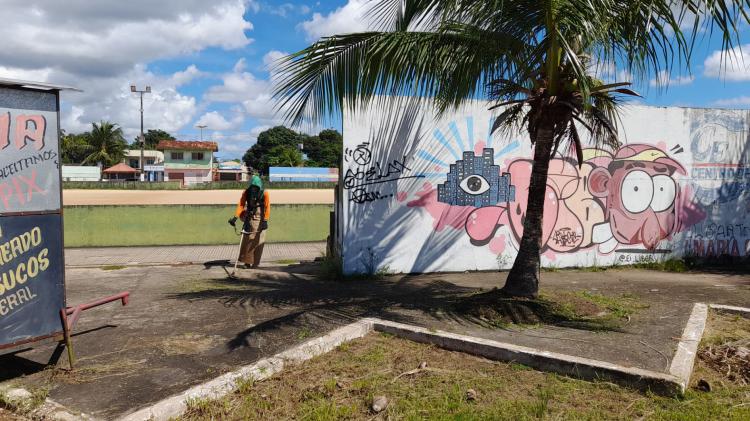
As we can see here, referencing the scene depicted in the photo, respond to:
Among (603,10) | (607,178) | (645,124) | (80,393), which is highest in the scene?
(603,10)

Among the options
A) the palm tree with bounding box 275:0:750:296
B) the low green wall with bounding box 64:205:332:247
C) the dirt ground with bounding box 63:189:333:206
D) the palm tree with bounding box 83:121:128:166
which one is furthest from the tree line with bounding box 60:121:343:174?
the palm tree with bounding box 275:0:750:296

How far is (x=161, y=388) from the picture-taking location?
13.9ft

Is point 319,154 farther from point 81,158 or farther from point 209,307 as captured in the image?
point 209,307

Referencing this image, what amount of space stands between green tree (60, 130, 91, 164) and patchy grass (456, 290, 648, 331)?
83.5 meters

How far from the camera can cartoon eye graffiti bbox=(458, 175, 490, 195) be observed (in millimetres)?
9461

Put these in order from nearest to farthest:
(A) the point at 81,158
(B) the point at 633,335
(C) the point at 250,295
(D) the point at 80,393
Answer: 1. (D) the point at 80,393
2. (B) the point at 633,335
3. (C) the point at 250,295
4. (A) the point at 81,158

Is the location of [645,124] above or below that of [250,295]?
above

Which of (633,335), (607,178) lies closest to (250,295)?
(633,335)

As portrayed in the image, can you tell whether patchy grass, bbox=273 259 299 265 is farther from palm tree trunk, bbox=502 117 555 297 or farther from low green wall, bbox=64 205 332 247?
palm tree trunk, bbox=502 117 555 297

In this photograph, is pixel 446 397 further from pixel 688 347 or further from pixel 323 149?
pixel 323 149

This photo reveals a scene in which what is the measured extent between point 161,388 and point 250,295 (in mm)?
3231

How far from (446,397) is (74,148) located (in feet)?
295

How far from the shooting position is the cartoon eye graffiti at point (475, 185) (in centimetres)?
946

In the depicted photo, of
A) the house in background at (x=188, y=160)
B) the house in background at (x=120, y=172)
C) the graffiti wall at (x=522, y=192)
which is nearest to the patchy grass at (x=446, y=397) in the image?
the graffiti wall at (x=522, y=192)
